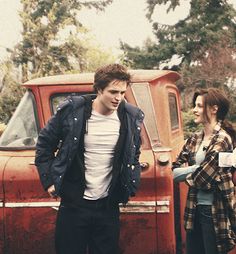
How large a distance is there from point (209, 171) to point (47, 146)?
111 centimetres

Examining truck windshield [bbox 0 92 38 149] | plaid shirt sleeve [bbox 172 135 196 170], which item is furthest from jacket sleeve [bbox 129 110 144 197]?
truck windshield [bbox 0 92 38 149]

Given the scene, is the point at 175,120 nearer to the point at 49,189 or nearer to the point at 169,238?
the point at 169,238

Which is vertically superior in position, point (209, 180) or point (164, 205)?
point (209, 180)

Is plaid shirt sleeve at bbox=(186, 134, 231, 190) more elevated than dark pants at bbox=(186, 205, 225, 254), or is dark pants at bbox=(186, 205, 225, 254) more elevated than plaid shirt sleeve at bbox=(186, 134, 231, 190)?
plaid shirt sleeve at bbox=(186, 134, 231, 190)

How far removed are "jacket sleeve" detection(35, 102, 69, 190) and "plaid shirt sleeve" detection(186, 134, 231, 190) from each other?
3.23 feet

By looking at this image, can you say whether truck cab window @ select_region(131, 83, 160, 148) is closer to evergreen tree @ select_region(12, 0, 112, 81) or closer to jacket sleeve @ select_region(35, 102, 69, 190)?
jacket sleeve @ select_region(35, 102, 69, 190)

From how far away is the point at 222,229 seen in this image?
3.40 metres

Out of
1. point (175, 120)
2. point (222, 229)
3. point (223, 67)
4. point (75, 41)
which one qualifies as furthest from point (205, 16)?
point (222, 229)

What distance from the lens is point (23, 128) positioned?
13.4 ft

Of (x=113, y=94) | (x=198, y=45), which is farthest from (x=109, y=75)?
(x=198, y=45)

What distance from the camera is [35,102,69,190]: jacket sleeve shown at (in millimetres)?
3240

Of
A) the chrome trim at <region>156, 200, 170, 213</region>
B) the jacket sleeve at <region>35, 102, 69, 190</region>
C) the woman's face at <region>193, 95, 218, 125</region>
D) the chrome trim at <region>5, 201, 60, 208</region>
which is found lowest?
the chrome trim at <region>156, 200, 170, 213</region>

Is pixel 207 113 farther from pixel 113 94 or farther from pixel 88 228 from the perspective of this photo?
pixel 88 228

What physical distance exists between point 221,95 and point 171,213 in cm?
97
